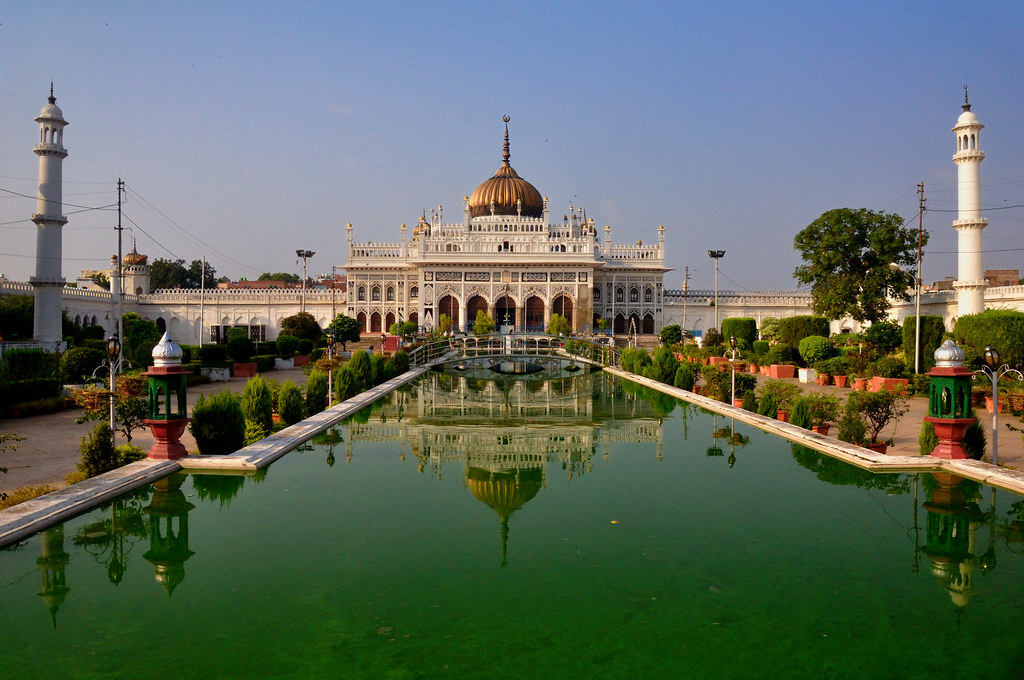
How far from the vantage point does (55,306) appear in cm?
2281

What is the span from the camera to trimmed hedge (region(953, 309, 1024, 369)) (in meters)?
14.9

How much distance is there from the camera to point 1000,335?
49.5 feet

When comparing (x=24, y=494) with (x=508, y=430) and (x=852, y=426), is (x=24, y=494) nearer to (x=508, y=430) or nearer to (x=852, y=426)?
(x=508, y=430)

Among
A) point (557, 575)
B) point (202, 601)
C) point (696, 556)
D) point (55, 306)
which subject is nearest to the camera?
point (202, 601)

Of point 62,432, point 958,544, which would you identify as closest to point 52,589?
point 958,544

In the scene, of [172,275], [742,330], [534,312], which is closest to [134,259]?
[172,275]

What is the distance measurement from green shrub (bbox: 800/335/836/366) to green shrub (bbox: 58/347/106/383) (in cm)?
1641

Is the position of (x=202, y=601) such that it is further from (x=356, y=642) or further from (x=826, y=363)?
(x=826, y=363)

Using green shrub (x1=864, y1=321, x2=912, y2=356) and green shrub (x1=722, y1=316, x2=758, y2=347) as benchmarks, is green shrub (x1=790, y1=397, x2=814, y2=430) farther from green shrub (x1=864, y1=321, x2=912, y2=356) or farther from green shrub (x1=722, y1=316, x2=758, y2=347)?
green shrub (x1=722, y1=316, x2=758, y2=347)

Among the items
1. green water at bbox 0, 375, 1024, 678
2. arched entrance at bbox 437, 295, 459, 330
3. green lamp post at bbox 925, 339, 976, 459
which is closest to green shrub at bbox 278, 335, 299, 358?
arched entrance at bbox 437, 295, 459, 330

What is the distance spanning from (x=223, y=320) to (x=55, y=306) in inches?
655

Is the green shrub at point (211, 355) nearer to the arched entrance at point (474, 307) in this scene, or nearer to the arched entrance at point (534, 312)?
the arched entrance at point (474, 307)

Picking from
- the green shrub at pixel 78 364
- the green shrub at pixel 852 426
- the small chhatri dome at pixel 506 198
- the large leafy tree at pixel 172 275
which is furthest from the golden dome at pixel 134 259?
the green shrub at pixel 852 426

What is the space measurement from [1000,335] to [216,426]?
49.9ft
